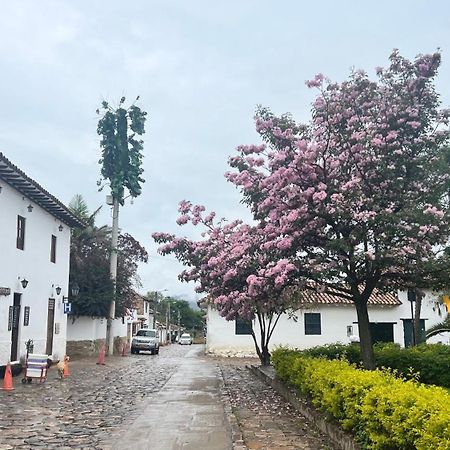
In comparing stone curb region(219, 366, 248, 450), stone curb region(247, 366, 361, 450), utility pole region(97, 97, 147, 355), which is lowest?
stone curb region(219, 366, 248, 450)

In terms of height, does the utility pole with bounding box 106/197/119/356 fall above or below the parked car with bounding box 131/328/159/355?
above

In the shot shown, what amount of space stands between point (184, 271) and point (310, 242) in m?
4.25

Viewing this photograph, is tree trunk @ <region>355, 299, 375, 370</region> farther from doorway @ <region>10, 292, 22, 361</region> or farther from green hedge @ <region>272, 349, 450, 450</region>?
doorway @ <region>10, 292, 22, 361</region>

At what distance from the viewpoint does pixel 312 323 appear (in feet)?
109

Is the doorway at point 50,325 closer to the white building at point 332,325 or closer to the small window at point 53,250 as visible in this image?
the small window at point 53,250

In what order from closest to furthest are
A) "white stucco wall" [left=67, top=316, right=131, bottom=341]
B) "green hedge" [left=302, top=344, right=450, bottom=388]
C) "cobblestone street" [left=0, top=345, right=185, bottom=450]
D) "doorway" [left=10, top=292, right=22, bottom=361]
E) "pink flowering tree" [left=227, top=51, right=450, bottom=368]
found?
"cobblestone street" [left=0, top=345, right=185, bottom=450] < "pink flowering tree" [left=227, top=51, right=450, bottom=368] < "green hedge" [left=302, top=344, right=450, bottom=388] < "doorway" [left=10, top=292, right=22, bottom=361] < "white stucco wall" [left=67, top=316, right=131, bottom=341]

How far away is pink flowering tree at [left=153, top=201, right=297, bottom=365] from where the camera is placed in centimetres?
1154

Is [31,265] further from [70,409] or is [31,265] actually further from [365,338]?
[365,338]

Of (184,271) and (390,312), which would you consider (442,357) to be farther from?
(390,312)

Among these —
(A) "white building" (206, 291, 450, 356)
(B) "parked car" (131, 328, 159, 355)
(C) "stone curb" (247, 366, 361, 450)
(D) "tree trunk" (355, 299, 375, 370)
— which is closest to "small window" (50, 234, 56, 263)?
(C) "stone curb" (247, 366, 361, 450)

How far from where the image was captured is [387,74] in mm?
12078

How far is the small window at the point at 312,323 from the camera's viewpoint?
33062 mm

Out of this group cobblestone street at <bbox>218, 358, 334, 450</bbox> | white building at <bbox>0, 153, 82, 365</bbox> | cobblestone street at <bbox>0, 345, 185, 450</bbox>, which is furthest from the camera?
white building at <bbox>0, 153, 82, 365</bbox>

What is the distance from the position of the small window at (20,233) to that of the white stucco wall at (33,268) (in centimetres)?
16
